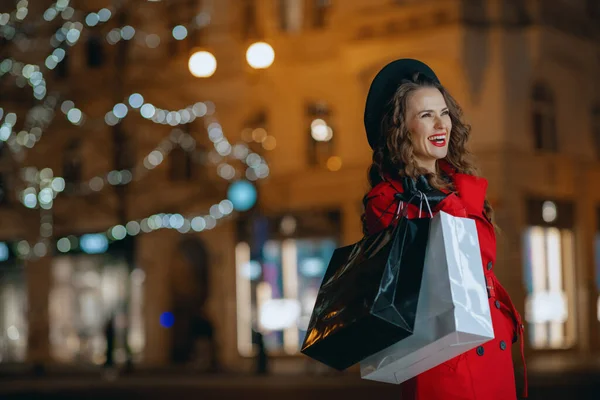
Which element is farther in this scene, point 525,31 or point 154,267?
point 154,267

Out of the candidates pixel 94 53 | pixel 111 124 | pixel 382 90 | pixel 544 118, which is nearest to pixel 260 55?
pixel 544 118

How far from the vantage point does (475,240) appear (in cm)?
364

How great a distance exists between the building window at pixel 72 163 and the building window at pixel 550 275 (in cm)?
1291

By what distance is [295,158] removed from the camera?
29375 millimetres

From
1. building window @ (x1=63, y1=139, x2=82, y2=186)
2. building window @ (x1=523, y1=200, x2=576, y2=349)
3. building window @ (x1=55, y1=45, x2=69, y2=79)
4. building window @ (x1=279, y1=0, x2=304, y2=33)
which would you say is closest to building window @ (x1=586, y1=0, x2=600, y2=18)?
building window @ (x1=523, y1=200, x2=576, y2=349)

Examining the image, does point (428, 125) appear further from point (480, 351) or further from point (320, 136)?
point (320, 136)

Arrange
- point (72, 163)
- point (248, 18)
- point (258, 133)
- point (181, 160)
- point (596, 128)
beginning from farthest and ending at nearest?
1. point (72, 163)
2. point (181, 160)
3. point (596, 128)
4. point (258, 133)
5. point (248, 18)

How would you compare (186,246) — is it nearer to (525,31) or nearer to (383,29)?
(383,29)

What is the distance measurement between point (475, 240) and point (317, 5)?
1012 inches

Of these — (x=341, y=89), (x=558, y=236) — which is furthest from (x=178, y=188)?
(x=558, y=236)

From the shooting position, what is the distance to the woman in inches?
154

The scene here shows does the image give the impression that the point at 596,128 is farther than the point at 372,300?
Yes

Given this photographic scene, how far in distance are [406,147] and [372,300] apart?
2.60 feet

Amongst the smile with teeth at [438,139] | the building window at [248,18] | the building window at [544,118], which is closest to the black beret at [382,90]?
the smile with teeth at [438,139]
